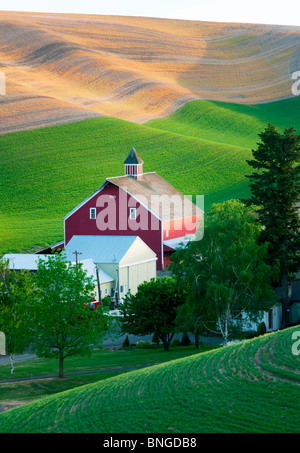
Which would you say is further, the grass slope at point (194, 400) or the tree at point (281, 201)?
the tree at point (281, 201)

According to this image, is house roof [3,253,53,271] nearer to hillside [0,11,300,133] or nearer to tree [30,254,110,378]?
tree [30,254,110,378]

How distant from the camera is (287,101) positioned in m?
140

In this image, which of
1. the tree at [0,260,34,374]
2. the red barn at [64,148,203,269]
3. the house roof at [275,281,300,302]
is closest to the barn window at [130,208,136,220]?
the red barn at [64,148,203,269]

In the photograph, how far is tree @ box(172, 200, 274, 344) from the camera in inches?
1608

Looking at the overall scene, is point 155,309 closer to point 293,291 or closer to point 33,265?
point 293,291

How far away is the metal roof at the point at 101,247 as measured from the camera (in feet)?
191

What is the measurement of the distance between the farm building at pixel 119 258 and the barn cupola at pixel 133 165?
11499 millimetres

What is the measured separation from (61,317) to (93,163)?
66265 mm

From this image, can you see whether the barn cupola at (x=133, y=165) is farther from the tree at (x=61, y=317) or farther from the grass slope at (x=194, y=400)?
the grass slope at (x=194, y=400)

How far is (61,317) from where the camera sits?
35.4 metres

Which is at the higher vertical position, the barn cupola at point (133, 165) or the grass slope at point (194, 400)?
the barn cupola at point (133, 165)

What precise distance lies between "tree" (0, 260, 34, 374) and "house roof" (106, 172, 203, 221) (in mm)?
27006

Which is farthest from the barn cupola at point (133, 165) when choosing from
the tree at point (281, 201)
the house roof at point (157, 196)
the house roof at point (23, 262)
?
the tree at point (281, 201)

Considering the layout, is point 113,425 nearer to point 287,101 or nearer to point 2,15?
point 287,101
